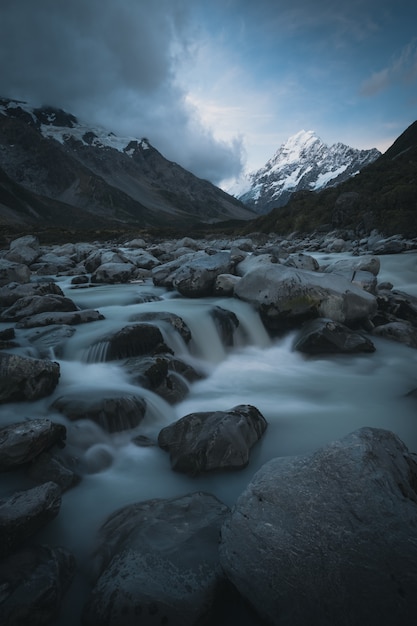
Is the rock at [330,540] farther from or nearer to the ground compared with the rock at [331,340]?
farther from the ground

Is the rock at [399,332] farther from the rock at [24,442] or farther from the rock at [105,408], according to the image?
the rock at [24,442]

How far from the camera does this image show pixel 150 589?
2.23 metres

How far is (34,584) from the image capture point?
232cm

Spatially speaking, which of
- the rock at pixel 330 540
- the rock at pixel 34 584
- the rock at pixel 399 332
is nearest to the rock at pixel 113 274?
the rock at pixel 399 332

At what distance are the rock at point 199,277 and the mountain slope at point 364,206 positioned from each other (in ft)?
62.8

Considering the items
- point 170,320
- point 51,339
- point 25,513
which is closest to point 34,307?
point 51,339

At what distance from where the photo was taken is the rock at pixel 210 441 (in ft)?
12.6

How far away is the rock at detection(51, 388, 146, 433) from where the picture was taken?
4574mm

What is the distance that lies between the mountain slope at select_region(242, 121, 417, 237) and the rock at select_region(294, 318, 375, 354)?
20.6 metres

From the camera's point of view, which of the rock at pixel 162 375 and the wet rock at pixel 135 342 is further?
the wet rock at pixel 135 342

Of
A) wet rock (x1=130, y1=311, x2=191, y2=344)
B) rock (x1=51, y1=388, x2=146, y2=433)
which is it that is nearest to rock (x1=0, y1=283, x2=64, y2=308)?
wet rock (x1=130, y1=311, x2=191, y2=344)

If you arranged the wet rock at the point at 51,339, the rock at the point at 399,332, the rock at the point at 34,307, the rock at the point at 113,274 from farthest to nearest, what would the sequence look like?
1. the rock at the point at 113,274
2. the rock at the point at 34,307
3. the rock at the point at 399,332
4. the wet rock at the point at 51,339

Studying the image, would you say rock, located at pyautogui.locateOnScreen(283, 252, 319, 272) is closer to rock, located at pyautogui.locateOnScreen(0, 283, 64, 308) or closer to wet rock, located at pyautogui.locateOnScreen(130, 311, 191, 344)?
wet rock, located at pyautogui.locateOnScreen(130, 311, 191, 344)

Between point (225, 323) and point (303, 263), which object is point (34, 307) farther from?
point (303, 263)
